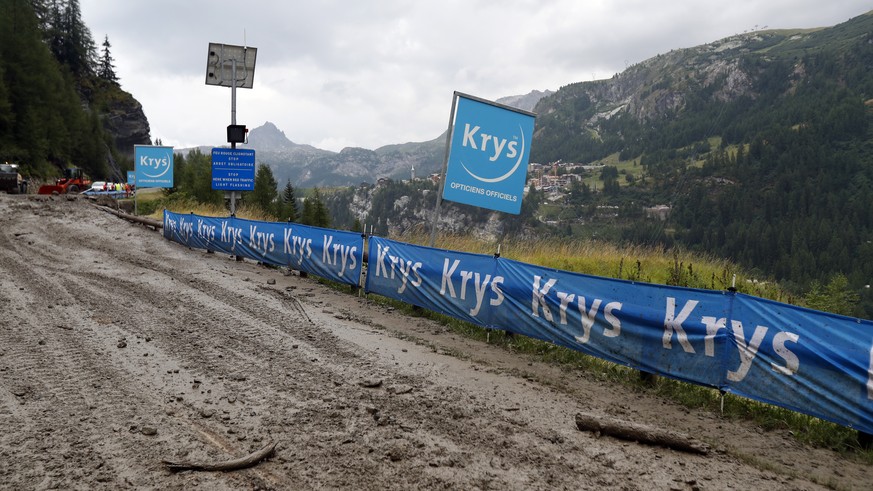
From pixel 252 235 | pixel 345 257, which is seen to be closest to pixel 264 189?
pixel 252 235

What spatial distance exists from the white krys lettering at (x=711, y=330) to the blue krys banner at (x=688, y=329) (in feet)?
0.04

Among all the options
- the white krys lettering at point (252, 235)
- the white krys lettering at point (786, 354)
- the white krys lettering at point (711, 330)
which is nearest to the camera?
the white krys lettering at point (786, 354)

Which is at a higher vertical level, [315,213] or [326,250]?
[326,250]

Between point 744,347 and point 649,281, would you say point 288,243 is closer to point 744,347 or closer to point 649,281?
point 649,281

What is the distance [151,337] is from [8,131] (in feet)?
201

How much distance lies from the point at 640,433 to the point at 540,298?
3381 millimetres

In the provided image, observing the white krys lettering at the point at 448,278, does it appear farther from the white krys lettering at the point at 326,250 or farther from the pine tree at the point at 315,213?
the pine tree at the point at 315,213

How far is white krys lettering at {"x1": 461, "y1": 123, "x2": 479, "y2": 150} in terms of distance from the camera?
10719 mm

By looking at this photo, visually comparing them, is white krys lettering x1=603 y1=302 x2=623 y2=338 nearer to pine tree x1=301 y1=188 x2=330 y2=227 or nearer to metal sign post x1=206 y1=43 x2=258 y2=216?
metal sign post x1=206 y1=43 x2=258 y2=216

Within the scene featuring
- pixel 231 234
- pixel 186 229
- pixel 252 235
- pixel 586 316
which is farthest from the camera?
pixel 186 229

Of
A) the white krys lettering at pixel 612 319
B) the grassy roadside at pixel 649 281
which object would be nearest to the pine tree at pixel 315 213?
the grassy roadside at pixel 649 281

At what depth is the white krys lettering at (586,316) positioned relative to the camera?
23.4 ft

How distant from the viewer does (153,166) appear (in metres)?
25.3

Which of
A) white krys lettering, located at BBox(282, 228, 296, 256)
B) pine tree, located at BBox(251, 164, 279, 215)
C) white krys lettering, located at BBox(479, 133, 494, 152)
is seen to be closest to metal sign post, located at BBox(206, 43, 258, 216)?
white krys lettering, located at BBox(282, 228, 296, 256)
